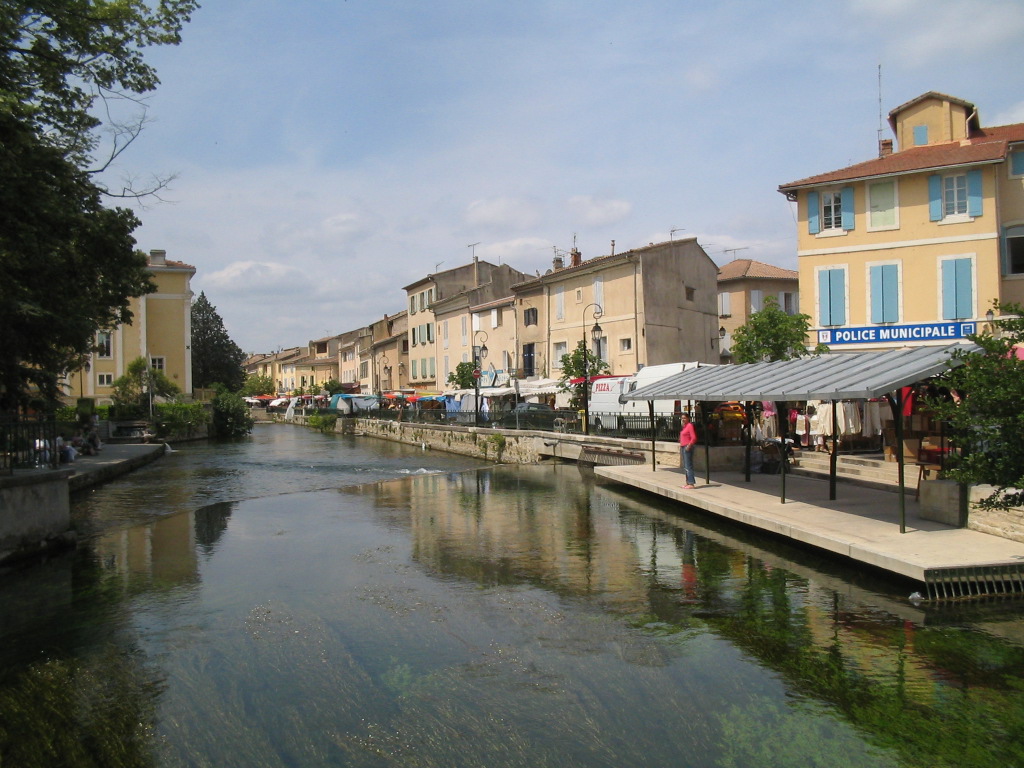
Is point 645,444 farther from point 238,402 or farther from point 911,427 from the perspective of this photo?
point 238,402

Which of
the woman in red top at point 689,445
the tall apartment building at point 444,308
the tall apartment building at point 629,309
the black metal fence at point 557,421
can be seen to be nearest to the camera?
the woman in red top at point 689,445

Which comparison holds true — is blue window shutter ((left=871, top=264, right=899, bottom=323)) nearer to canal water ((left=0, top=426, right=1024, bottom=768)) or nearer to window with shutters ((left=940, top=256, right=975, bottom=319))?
window with shutters ((left=940, top=256, right=975, bottom=319))

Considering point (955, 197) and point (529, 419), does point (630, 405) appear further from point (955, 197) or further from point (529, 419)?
point (955, 197)

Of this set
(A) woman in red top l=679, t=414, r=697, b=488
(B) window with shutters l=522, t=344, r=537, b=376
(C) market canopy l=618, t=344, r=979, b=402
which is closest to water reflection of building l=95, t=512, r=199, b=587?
(C) market canopy l=618, t=344, r=979, b=402

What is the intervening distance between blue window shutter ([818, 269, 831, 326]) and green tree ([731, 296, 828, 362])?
7.23 feet

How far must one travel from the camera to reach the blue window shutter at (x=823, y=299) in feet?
84.3

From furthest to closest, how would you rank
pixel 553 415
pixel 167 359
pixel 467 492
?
pixel 167 359 → pixel 553 415 → pixel 467 492

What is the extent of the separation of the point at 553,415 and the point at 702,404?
13793 mm

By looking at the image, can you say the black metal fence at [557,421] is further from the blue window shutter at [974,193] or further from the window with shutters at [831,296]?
the blue window shutter at [974,193]

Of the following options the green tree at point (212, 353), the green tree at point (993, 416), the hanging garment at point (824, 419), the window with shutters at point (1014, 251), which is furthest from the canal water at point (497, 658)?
the green tree at point (212, 353)

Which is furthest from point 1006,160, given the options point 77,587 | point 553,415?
point 77,587

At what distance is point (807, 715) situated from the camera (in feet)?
21.1

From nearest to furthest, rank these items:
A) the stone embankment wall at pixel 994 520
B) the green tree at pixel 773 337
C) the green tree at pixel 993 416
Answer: the green tree at pixel 993 416
the stone embankment wall at pixel 994 520
the green tree at pixel 773 337

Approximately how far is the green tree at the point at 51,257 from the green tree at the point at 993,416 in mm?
12941
